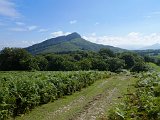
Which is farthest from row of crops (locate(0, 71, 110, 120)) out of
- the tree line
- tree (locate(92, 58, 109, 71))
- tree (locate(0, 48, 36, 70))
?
tree (locate(92, 58, 109, 71))

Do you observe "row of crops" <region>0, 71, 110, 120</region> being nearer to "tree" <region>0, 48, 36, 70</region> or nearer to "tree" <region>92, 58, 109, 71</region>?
"tree" <region>0, 48, 36, 70</region>

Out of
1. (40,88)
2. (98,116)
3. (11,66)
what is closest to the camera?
(98,116)

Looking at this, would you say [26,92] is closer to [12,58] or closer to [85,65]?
[12,58]

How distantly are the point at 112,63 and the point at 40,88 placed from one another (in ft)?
391

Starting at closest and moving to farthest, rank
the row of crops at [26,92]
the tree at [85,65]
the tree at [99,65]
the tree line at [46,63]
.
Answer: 1. the row of crops at [26,92]
2. the tree line at [46,63]
3. the tree at [85,65]
4. the tree at [99,65]

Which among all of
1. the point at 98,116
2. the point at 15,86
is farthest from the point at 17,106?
the point at 98,116

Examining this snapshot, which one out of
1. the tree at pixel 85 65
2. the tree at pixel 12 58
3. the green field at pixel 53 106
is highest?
the tree at pixel 12 58

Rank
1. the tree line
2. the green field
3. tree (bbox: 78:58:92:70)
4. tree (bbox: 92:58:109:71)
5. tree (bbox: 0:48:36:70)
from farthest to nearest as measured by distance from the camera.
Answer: tree (bbox: 92:58:109:71), tree (bbox: 78:58:92:70), tree (bbox: 0:48:36:70), the tree line, the green field

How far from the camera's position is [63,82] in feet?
118

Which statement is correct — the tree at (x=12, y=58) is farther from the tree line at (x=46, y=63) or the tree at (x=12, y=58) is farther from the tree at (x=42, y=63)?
the tree at (x=42, y=63)

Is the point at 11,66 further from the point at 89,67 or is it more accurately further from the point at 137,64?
the point at 137,64

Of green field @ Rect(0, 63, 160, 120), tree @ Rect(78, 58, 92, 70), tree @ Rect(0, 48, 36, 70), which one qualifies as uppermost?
tree @ Rect(0, 48, 36, 70)

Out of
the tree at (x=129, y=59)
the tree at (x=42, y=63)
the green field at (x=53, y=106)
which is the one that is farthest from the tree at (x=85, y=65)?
the green field at (x=53, y=106)

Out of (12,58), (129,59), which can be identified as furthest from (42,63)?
(129,59)
